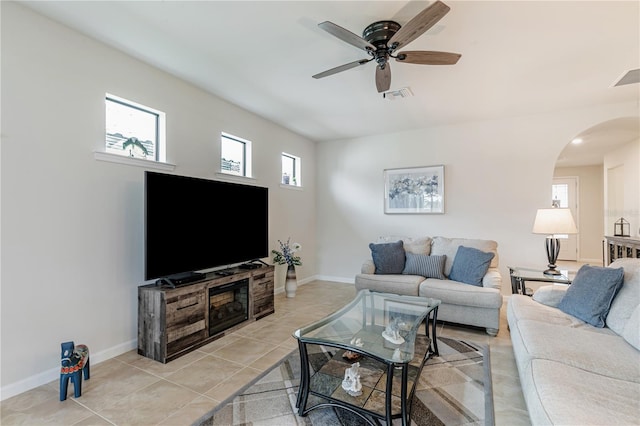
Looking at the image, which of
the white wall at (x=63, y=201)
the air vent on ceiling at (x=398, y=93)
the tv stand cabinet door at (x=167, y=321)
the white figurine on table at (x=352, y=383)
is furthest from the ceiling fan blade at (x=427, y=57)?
the tv stand cabinet door at (x=167, y=321)

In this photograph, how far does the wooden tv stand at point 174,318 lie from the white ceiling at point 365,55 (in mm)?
2151

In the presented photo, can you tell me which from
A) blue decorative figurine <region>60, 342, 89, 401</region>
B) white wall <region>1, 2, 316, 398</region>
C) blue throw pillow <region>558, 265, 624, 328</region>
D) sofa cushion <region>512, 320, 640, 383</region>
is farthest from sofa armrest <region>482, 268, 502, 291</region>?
blue decorative figurine <region>60, 342, 89, 401</region>

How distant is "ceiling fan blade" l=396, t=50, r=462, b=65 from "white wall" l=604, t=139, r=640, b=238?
4770 millimetres

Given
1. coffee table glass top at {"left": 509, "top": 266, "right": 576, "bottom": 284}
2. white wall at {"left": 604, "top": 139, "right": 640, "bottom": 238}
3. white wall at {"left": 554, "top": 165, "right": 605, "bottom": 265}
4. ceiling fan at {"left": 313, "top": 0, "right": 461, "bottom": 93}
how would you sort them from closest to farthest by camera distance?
1. ceiling fan at {"left": 313, "top": 0, "right": 461, "bottom": 93}
2. coffee table glass top at {"left": 509, "top": 266, "right": 576, "bottom": 284}
3. white wall at {"left": 604, "top": 139, "right": 640, "bottom": 238}
4. white wall at {"left": 554, "top": 165, "right": 605, "bottom": 265}

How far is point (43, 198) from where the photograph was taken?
2.24 meters

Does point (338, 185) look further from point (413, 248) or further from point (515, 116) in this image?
point (515, 116)

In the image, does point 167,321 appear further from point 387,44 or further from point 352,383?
point 387,44

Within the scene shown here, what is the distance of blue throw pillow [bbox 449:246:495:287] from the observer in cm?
343

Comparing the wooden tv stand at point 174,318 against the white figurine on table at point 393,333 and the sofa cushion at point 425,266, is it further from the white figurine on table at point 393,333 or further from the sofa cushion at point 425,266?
the sofa cushion at point 425,266

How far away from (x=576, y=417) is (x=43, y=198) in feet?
11.2

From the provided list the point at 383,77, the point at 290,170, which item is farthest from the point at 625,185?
the point at 290,170

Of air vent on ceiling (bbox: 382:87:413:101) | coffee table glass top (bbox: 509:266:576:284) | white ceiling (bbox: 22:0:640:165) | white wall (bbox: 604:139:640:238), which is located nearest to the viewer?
white ceiling (bbox: 22:0:640:165)

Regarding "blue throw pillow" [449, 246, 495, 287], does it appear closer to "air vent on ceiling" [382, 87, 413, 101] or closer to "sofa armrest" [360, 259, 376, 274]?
"sofa armrest" [360, 259, 376, 274]

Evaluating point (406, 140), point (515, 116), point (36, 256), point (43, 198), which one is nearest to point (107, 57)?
point (43, 198)
